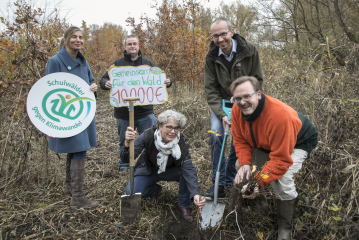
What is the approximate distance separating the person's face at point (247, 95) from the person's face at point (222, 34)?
0.78 meters

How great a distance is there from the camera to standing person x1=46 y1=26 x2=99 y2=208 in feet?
9.20

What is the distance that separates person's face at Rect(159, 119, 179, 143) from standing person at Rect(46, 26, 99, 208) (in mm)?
919

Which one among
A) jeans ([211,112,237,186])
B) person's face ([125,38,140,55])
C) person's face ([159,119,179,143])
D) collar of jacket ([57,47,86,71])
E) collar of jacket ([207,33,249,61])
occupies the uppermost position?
person's face ([125,38,140,55])

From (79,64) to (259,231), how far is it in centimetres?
277

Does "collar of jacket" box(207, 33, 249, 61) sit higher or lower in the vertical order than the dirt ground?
higher

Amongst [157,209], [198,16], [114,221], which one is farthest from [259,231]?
[198,16]

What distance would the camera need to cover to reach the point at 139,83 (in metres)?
3.87

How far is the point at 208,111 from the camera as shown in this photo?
5902 mm

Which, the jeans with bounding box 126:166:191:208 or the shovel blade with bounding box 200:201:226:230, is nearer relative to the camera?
the shovel blade with bounding box 200:201:226:230

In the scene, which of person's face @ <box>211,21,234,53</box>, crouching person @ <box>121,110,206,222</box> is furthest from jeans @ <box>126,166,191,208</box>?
person's face @ <box>211,21,234,53</box>

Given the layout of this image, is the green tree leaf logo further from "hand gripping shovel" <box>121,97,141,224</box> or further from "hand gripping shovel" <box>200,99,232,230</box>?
"hand gripping shovel" <box>200,99,232,230</box>

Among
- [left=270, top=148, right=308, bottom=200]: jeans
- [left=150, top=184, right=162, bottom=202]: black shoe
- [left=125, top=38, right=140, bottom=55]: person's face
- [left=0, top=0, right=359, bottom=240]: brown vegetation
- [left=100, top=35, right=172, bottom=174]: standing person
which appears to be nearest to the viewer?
[left=270, top=148, right=308, bottom=200]: jeans

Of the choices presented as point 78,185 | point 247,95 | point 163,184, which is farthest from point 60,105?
point 247,95

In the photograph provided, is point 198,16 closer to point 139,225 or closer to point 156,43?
point 156,43
